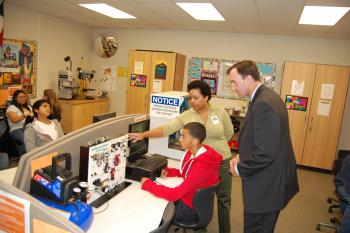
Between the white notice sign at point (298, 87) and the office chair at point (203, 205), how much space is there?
3.82 m

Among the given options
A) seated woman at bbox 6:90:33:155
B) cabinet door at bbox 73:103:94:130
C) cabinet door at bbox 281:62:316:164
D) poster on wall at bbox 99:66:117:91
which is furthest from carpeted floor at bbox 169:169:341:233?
poster on wall at bbox 99:66:117:91

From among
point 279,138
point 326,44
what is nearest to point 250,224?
point 279,138

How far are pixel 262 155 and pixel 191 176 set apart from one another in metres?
0.49

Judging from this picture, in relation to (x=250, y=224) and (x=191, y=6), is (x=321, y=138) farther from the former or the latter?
(x=250, y=224)

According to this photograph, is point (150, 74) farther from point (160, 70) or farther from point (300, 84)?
point (300, 84)

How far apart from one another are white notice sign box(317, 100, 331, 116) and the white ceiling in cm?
119

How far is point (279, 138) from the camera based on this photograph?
5.60ft

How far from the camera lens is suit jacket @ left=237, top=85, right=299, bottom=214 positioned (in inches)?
66.5

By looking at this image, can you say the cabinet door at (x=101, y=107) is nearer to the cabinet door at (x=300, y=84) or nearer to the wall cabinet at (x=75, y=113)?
the wall cabinet at (x=75, y=113)

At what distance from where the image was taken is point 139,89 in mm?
6004

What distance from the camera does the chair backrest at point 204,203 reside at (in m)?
1.89

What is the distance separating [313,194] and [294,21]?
2.57 metres

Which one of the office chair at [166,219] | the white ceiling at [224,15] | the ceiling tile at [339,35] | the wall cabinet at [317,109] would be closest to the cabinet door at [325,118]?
the wall cabinet at [317,109]

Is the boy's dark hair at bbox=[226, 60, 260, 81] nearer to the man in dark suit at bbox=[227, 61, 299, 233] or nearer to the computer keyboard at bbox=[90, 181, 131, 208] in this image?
the man in dark suit at bbox=[227, 61, 299, 233]
